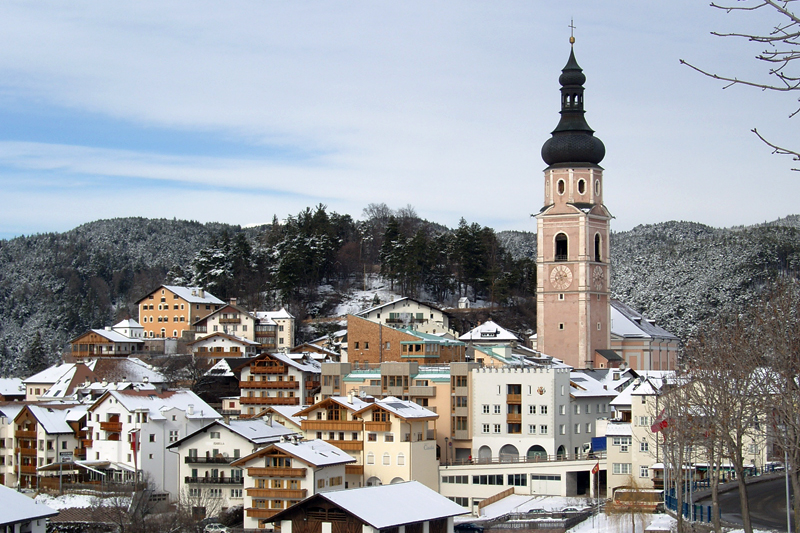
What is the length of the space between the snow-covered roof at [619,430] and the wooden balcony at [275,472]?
1501 cm

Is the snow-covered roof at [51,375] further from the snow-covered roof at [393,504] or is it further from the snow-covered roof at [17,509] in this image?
the snow-covered roof at [393,504]

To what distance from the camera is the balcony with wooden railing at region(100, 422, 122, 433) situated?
66938 mm

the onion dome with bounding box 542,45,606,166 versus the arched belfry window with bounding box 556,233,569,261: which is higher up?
the onion dome with bounding box 542,45,606,166

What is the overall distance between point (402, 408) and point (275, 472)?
8368 mm

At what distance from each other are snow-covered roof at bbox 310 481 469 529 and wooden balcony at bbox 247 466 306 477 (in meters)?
6.60

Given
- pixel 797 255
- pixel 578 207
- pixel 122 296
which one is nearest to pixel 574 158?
pixel 578 207

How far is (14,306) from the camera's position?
16350 centimetres

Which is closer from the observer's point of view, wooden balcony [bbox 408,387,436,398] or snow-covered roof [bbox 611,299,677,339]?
wooden balcony [bbox 408,387,436,398]

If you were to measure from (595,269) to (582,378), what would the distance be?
2103 cm

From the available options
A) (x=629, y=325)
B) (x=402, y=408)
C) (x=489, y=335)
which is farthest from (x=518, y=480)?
(x=629, y=325)

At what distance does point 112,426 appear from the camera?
67312 mm

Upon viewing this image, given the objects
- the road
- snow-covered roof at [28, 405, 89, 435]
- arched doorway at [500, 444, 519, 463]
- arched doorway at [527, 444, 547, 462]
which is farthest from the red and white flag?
snow-covered roof at [28, 405, 89, 435]

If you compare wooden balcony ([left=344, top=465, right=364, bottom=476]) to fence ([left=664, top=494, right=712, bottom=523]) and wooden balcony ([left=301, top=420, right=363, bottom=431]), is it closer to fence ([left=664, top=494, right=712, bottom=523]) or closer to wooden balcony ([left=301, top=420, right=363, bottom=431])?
wooden balcony ([left=301, top=420, right=363, bottom=431])

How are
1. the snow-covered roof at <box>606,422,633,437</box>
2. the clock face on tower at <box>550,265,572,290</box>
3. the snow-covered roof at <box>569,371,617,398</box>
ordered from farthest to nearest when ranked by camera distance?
1. the clock face on tower at <box>550,265,572,290</box>
2. the snow-covered roof at <box>569,371,617,398</box>
3. the snow-covered roof at <box>606,422,633,437</box>
